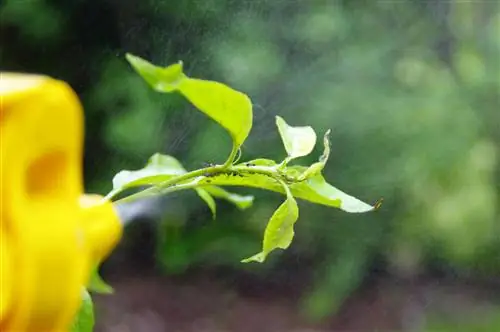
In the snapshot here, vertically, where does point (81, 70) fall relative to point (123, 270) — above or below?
above

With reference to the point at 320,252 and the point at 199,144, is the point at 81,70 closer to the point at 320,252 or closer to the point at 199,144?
the point at 199,144

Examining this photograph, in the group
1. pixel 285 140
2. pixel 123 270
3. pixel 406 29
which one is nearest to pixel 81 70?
pixel 123 270

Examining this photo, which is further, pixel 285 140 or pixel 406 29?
pixel 406 29

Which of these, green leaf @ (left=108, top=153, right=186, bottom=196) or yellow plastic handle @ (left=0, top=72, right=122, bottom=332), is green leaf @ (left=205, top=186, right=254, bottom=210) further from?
yellow plastic handle @ (left=0, top=72, right=122, bottom=332)

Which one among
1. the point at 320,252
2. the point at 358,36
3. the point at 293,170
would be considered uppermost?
the point at 293,170

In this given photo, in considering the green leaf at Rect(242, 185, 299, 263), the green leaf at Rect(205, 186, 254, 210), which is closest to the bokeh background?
the green leaf at Rect(205, 186, 254, 210)

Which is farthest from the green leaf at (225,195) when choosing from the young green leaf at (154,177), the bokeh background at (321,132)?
the bokeh background at (321,132)
